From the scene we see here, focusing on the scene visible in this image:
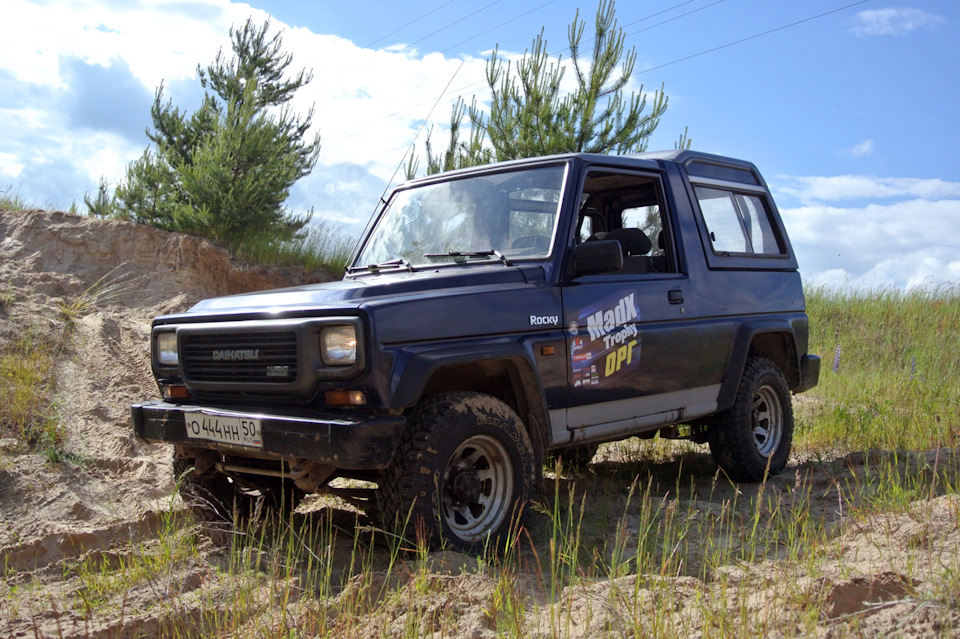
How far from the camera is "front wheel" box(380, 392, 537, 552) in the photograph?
11.0 ft

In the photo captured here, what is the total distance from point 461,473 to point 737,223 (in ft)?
9.69

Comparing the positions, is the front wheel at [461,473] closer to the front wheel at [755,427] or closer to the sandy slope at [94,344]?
the sandy slope at [94,344]

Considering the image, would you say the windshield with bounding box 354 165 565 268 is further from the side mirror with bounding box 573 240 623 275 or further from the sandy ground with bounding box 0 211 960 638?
the sandy ground with bounding box 0 211 960 638

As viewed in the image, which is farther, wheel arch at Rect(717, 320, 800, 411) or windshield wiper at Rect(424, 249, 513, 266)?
wheel arch at Rect(717, 320, 800, 411)

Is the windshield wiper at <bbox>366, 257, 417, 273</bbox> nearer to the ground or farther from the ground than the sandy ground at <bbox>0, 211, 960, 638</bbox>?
farther from the ground

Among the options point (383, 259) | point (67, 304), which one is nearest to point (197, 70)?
point (67, 304)

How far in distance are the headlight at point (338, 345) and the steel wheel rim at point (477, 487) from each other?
61cm

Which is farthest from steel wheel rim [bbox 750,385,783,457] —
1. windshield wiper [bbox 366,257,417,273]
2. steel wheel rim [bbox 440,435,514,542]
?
windshield wiper [bbox 366,257,417,273]

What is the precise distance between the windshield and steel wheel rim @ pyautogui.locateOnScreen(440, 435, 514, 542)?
3.10ft

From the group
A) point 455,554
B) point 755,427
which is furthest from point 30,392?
point 755,427

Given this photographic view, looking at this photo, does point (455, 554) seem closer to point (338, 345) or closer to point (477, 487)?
point (477, 487)

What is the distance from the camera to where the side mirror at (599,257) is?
3863 mm

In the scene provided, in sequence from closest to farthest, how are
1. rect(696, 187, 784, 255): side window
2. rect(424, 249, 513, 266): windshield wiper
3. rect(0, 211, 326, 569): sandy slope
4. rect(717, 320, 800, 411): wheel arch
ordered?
1. rect(424, 249, 513, 266): windshield wiper
2. rect(0, 211, 326, 569): sandy slope
3. rect(717, 320, 800, 411): wheel arch
4. rect(696, 187, 784, 255): side window

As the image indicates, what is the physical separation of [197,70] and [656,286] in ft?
41.9
